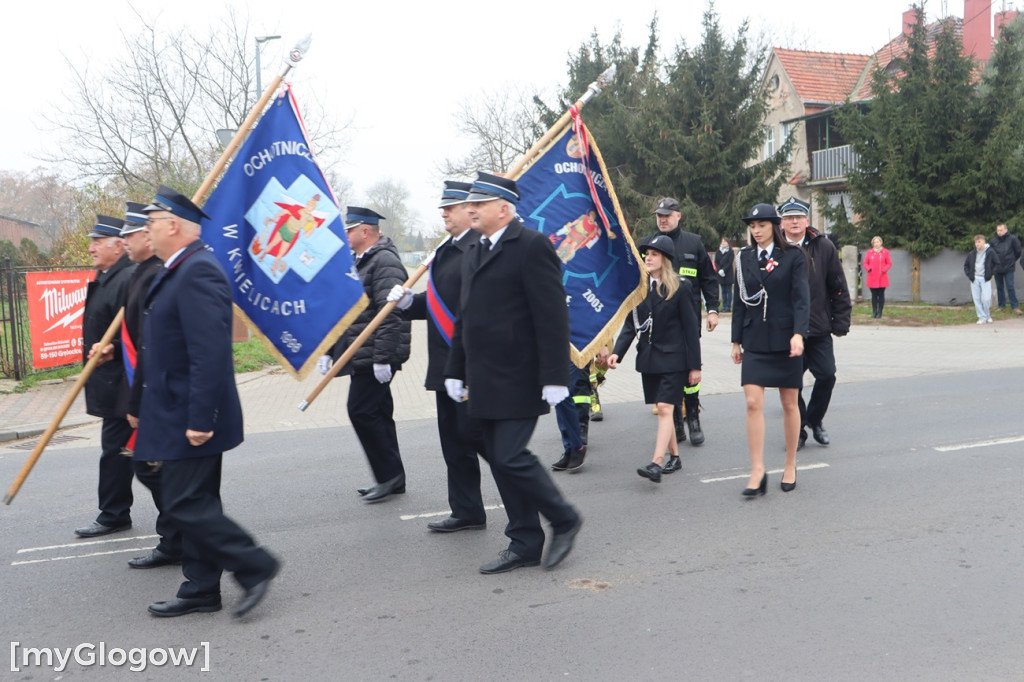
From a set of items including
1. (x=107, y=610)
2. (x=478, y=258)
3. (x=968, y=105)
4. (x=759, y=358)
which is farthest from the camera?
(x=968, y=105)

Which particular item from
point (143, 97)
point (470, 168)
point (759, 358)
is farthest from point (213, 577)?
point (470, 168)

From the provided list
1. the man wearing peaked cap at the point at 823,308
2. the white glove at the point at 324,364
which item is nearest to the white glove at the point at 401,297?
the white glove at the point at 324,364

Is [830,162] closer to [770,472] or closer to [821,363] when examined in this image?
[821,363]

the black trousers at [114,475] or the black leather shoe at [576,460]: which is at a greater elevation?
the black trousers at [114,475]

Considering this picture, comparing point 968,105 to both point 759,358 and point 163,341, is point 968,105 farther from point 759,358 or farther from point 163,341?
point 163,341

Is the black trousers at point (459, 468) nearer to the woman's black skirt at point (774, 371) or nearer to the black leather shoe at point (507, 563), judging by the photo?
the black leather shoe at point (507, 563)

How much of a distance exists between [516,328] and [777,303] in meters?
2.19

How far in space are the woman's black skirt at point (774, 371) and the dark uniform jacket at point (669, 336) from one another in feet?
1.83

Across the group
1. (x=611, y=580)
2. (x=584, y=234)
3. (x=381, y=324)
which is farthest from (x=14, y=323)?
(x=611, y=580)

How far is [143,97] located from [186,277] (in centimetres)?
2678

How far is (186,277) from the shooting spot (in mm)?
4086

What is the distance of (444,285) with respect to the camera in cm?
537

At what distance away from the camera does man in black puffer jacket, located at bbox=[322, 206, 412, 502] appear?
5957 millimetres

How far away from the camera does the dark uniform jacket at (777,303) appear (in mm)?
5969
